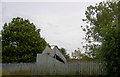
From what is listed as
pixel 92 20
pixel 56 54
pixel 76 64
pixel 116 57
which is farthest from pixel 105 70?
pixel 92 20

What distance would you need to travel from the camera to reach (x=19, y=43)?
Result: 21188mm

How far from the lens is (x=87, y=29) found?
1520 centimetres

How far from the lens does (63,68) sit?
39.9ft

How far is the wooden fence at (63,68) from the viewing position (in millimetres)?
11343

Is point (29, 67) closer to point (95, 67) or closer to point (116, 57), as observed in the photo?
point (95, 67)

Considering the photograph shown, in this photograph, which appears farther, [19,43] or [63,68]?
[19,43]

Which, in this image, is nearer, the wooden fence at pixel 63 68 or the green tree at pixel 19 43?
the wooden fence at pixel 63 68

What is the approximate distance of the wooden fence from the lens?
11.3m

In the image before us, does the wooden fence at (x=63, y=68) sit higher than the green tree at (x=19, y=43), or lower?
lower

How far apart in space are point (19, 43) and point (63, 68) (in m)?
11.1

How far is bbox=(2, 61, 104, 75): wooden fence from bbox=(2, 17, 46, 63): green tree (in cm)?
656

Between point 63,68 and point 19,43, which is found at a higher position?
point 19,43

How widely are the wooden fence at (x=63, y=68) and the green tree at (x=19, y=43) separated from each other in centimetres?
656

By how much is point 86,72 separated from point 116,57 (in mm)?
3458
